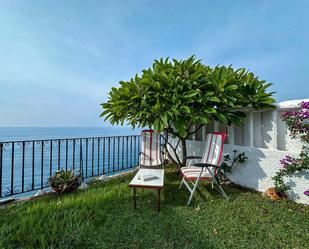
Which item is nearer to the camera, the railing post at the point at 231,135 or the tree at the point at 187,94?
the tree at the point at 187,94

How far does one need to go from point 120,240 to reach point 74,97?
40.0 ft

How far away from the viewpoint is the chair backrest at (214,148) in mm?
3303

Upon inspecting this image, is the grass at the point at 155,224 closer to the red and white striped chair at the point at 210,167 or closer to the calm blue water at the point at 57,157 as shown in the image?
the red and white striped chair at the point at 210,167

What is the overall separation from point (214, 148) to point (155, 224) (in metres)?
1.97

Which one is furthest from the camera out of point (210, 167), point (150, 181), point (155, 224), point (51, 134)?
point (51, 134)

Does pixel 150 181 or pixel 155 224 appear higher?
pixel 150 181

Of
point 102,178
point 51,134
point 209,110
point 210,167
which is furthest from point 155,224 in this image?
point 51,134

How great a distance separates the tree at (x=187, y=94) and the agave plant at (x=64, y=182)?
6.11 ft

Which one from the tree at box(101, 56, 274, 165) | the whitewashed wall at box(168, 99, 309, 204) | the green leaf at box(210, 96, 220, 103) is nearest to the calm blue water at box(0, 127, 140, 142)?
the tree at box(101, 56, 274, 165)

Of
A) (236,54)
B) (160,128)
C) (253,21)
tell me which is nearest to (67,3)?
(160,128)

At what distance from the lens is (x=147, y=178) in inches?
115

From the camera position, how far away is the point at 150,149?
4.57 metres

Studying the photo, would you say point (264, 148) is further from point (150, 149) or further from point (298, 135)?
point (150, 149)

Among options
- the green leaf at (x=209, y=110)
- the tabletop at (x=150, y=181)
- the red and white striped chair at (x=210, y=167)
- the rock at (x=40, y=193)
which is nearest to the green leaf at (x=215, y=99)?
the green leaf at (x=209, y=110)
